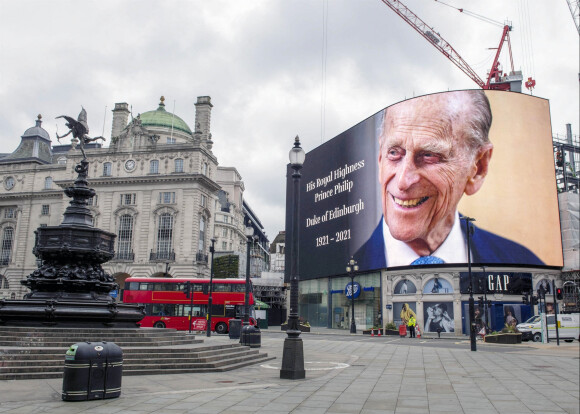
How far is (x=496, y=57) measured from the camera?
83812 millimetres

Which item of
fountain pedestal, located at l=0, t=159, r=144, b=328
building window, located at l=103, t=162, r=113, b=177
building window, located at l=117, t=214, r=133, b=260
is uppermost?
building window, located at l=103, t=162, r=113, b=177

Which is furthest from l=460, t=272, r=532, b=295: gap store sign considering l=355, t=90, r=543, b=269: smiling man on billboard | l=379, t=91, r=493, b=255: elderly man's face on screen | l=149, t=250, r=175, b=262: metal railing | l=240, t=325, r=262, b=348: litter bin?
l=149, t=250, r=175, b=262: metal railing

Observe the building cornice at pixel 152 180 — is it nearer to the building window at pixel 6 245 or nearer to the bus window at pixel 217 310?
the building window at pixel 6 245

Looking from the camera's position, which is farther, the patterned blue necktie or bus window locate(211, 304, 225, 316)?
the patterned blue necktie

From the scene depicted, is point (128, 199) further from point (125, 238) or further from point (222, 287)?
point (222, 287)

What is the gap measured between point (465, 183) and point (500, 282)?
33.1ft

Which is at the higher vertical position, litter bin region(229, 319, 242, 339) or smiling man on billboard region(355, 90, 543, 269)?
smiling man on billboard region(355, 90, 543, 269)

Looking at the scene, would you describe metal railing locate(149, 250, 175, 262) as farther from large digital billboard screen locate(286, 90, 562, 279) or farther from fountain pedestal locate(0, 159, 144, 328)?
fountain pedestal locate(0, 159, 144, 328)

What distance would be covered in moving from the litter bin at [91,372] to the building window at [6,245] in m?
73.7

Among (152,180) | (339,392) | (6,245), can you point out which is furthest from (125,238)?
(339,392)

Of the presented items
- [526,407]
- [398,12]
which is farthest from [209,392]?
[398,12]

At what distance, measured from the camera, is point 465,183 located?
164ft

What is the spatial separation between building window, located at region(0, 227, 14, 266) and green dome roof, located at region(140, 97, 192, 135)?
2610 cm

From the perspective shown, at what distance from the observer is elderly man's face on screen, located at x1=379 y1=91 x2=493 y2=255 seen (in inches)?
1958
